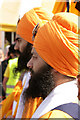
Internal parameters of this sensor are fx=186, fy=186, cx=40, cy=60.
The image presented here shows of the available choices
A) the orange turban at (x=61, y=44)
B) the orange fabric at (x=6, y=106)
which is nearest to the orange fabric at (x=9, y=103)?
the orange fabric at (x=6, y=106)

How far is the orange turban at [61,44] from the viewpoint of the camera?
1471 mm

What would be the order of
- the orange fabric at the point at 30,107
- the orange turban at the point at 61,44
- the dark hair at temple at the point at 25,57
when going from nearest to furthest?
the orange turban at the point at 61,44, the orange fabric at the point at 30,107, the dark hair at temple at the point at 25,57

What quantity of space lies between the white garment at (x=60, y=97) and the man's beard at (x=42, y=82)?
14cm

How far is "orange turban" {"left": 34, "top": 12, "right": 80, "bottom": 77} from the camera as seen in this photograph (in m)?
1.47

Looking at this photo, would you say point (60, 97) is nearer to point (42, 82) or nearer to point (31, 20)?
point (42, 82)

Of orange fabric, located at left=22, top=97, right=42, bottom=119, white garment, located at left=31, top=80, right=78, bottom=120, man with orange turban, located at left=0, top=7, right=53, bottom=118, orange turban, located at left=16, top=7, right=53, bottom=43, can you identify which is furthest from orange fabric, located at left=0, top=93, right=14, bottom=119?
white garment, located at left=31, top=80, right=78, bottom=120

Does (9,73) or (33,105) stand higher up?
(33,105)

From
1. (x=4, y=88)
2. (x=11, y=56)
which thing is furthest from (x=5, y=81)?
(x=11, y=56)

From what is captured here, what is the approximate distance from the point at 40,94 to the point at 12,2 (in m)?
6.49

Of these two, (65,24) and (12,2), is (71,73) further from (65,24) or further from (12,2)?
(12,2)

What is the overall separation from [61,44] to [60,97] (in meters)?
0.41

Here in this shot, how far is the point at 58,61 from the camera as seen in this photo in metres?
1.51

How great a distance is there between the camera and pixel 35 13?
7.59 feet

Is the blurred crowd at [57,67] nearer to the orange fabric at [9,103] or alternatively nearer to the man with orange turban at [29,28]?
the man with orange turban at [29,28]
